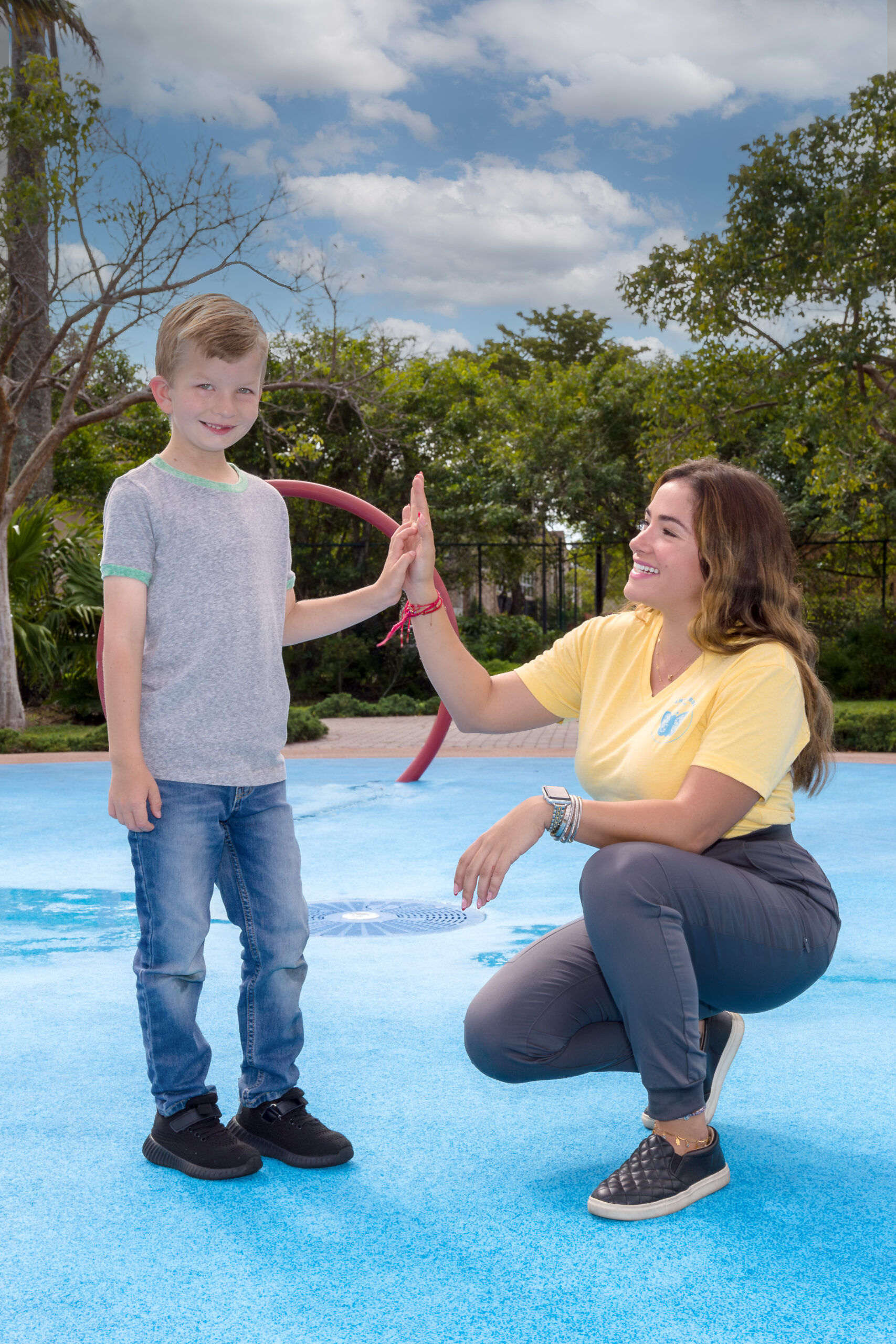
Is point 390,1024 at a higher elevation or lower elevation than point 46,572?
lower

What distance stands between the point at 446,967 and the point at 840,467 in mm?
8855

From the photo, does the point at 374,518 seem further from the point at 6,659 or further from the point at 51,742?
the point at 6,659

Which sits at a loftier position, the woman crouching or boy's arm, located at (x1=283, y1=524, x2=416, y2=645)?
boy's arm, located at (x1=283, y1=524, x2=416, y2=645)

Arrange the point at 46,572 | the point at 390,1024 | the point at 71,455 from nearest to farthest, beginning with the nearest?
the point at 390,1024 → the point at 46,572 → the point at 71,455

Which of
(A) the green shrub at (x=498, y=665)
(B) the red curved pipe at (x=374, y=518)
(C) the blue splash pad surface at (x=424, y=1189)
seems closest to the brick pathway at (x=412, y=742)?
(B) the red curved pipe at (x=374, y=518)

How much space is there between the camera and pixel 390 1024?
3039 mm

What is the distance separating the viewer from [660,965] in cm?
197

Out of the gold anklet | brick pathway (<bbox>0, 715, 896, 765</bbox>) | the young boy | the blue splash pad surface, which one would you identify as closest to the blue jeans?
the young boy

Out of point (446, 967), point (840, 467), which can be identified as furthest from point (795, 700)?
point (840, 467)

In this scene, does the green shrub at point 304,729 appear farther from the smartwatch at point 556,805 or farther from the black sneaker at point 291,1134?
the smartwatch at point 556,805

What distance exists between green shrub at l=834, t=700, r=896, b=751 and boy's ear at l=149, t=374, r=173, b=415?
7.69m

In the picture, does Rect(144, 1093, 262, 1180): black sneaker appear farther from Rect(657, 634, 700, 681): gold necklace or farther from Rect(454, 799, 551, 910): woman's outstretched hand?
Rect(657, 634, 700, 681): gold necklace

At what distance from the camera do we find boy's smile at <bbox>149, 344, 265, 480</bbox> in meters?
2.25

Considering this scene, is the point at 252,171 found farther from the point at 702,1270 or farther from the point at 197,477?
the point at 702,1270
